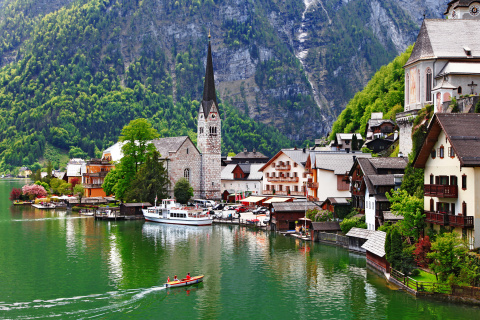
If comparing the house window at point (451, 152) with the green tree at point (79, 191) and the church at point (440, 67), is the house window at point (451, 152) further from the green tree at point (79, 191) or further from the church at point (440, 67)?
the green tree at point (79, 191)

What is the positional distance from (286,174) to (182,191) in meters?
20.0

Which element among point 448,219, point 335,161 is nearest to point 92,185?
point 335,161

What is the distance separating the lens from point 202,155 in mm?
117188

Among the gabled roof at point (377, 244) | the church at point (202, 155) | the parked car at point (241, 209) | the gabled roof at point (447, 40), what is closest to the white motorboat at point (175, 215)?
the parked car at point (241, 209)

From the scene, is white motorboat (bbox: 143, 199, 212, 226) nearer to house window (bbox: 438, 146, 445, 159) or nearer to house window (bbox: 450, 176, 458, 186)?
house window (bbox: 438, 146, 445, 159)

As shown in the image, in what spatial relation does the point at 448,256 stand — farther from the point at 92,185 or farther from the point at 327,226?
the point at 92,185

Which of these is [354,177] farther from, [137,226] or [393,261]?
[137,226]

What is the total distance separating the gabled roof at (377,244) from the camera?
4750cm

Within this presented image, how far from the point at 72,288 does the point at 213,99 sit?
79752 mm

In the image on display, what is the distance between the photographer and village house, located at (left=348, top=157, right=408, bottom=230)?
58.2 metres

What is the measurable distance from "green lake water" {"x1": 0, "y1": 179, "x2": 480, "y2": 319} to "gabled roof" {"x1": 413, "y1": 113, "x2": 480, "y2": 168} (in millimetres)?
9888

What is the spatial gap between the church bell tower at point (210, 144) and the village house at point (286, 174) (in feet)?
52.0

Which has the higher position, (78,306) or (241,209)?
(241,209)

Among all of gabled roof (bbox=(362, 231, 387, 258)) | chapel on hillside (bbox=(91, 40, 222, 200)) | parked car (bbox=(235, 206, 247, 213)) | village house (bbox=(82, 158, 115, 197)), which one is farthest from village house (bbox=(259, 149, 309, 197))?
gabled roof (bbox=(362, 231, 387, 258))
